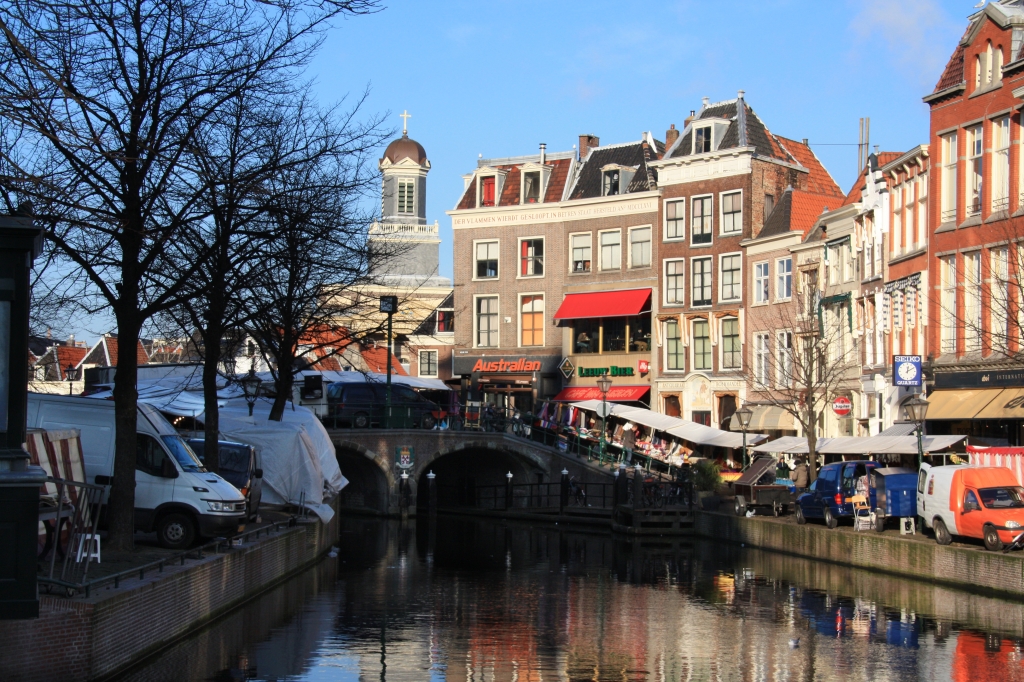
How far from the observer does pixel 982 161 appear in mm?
35969

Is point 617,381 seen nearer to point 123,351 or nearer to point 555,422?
point 555,422

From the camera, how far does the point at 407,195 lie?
311ft

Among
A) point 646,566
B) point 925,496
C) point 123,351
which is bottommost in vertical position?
point 646,566

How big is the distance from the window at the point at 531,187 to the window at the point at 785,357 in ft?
51.0

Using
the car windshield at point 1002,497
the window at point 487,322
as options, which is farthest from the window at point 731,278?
the car windshield at point 1002,497

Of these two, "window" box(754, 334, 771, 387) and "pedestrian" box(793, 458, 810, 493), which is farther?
"window" box(754, 334, 771, 387)

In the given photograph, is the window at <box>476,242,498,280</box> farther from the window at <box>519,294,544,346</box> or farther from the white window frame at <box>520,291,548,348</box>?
the window at <box>519,294,544,346</box>

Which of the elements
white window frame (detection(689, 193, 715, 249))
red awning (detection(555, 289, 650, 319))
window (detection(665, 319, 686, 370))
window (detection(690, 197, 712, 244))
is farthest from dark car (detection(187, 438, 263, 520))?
window (detection(690, 197, 712, 244))

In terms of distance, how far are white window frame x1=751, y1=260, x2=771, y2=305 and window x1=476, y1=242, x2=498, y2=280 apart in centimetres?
1321

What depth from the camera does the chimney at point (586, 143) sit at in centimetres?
6438

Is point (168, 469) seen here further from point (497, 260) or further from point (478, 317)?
point (497, 260)

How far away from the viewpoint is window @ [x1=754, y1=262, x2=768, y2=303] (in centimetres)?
5431

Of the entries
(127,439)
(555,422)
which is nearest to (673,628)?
(127,439)

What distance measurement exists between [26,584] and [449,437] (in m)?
40.1
